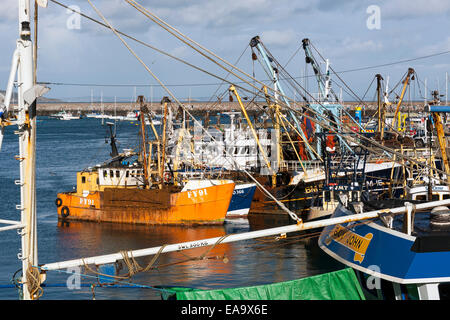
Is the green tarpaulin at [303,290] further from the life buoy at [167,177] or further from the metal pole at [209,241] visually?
the life buoy at [167,177]

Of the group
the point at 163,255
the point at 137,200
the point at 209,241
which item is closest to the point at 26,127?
the point at 209,241

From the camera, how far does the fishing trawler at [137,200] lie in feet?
145

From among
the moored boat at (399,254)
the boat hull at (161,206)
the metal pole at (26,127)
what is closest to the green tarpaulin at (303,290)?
the moored boat at (399,254)

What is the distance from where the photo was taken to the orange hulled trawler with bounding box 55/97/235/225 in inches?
1745

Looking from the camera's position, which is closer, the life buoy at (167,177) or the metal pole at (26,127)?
the metal pole at (26,127)

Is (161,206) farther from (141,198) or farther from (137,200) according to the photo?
(137,200)

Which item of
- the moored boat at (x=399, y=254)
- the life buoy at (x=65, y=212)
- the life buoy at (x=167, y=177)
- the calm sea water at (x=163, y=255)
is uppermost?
the life buoy at (x=167, y=177)

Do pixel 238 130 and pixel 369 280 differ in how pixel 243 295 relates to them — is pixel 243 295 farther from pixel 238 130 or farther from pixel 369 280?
pixel 238 130

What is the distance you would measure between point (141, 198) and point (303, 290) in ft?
99.8

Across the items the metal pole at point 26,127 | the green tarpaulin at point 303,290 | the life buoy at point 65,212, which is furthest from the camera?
the life buoy at point 65,212

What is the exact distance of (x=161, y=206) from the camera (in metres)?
44.9

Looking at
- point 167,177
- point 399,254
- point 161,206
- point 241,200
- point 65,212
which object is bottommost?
point 65,212

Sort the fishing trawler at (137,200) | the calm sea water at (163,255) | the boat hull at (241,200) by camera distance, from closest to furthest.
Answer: the calm sea water at (163,255)
the fishing trawler at (137,200)
the boat hull at (241,200)

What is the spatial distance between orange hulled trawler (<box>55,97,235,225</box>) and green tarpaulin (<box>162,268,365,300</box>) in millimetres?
27778
